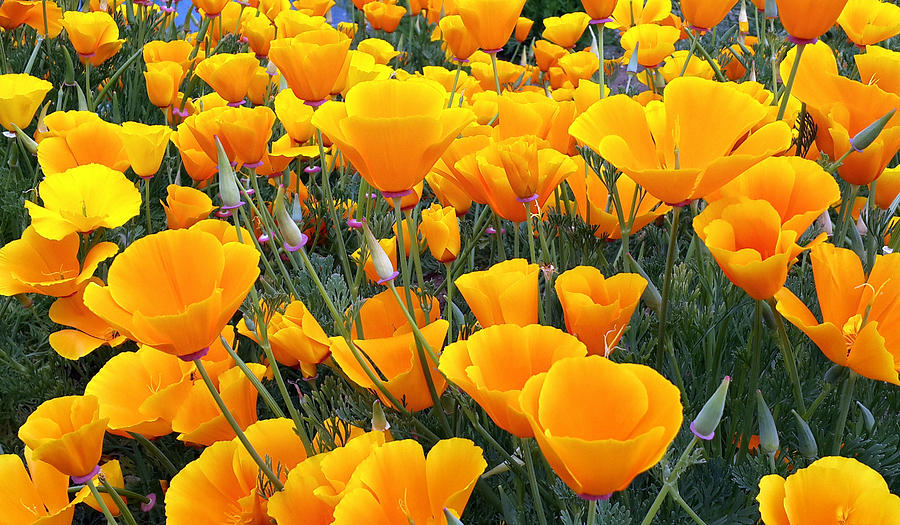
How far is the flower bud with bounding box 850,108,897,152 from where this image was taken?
2.97ft

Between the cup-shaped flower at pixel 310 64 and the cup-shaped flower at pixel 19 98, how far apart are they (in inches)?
24.8

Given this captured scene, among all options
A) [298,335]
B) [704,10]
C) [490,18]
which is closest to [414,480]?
[298,335]

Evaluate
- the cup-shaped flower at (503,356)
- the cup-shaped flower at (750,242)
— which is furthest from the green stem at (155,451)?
the cup-shaped flower at (750,242)

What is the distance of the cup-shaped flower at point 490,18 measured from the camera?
1.46 metres

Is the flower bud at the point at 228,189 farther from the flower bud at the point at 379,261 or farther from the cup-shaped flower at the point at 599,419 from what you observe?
the cup-shaped flower at the point at 599,419

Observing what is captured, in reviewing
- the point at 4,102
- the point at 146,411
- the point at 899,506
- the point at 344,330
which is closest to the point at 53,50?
the point at 4,102

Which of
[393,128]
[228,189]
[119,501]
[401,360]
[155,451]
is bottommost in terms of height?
[155,451]

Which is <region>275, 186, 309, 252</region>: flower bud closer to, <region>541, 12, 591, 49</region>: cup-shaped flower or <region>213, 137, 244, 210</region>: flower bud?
<region>213, 137, 244, 210</region>: flower bud

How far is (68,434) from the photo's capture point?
0.82 metres

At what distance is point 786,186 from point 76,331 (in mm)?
1100

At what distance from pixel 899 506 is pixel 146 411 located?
823 mm

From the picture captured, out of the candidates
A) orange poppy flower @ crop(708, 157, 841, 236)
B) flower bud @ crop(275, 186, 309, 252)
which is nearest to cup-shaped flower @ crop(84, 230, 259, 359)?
flower bud @ crop(275, 186, 309, 252)

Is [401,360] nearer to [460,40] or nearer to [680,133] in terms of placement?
[680,133]

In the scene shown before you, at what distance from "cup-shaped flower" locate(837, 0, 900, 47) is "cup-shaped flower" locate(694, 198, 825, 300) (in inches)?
28.5
